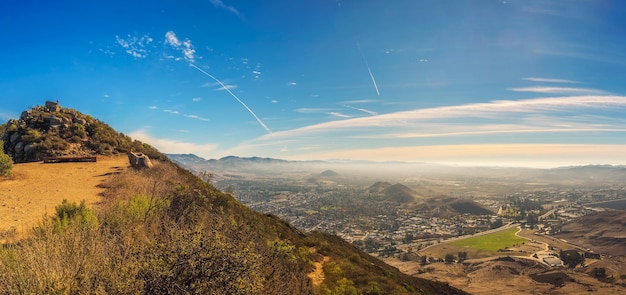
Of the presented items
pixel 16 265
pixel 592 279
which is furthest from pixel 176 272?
pixel 592 279

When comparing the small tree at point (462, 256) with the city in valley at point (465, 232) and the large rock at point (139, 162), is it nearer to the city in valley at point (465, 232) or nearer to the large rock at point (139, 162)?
the city in valley at point (465, 232)

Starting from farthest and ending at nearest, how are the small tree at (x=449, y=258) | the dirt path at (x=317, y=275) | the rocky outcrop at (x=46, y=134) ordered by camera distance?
the small tree at (x=449, y=258) → the rocky outcrop at (x=46, y=134) → the dirt path at (x=317, y=275)

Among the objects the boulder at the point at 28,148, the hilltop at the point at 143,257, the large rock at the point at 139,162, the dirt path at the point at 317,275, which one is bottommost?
the dirt path at the point at 317,275

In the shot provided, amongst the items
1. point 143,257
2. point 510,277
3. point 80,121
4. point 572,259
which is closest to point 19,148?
point 80,121

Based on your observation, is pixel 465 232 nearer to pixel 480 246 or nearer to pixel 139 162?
pixel 480 246

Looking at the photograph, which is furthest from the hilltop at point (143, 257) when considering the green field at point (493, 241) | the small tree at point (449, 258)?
the green field at point (493, 241)

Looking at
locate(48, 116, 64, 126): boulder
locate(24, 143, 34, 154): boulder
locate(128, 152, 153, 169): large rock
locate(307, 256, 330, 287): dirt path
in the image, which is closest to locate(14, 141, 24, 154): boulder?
locate(24, 143, 34, 154): boulder
